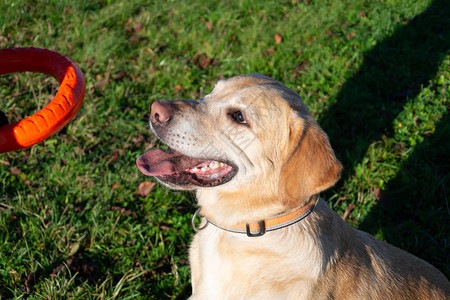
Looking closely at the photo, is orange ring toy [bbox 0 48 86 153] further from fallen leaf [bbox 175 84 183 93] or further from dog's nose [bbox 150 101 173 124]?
fallen leaf [bbox 175 84 183 93]

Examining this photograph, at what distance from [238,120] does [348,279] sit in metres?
1.28

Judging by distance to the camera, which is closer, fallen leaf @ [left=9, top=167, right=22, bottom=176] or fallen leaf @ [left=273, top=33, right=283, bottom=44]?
fallen leaf @ [left=9, top=167, right=22, bottom=176]

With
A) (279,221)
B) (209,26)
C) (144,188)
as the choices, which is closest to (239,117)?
(279,221)

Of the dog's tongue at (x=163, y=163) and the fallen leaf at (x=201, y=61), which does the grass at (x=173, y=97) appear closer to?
the fallen leaf at (x=201, y=61)

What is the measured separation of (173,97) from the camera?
5555mm

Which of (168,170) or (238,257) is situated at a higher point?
(168,170)

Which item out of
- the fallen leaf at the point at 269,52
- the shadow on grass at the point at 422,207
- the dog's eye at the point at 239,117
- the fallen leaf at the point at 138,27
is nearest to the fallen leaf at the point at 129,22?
the fallen leaf at the point at 138,27

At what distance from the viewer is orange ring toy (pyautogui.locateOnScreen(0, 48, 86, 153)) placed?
9.20 ft

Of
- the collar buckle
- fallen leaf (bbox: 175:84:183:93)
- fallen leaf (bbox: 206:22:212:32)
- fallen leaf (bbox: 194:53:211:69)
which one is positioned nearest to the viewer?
the collar buckle

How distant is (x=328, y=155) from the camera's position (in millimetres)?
2650

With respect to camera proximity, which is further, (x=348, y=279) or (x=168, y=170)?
(x=168, y=170)

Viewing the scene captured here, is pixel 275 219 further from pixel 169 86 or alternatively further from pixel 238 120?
pixel 169 86

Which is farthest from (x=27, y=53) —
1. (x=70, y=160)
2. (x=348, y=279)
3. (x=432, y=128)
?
(x=432, y=128)

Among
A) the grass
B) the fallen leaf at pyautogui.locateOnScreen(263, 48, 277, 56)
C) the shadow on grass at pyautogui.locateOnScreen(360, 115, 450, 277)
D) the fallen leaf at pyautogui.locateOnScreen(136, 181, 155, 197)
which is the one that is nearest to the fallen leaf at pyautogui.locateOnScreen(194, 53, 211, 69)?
the grass
